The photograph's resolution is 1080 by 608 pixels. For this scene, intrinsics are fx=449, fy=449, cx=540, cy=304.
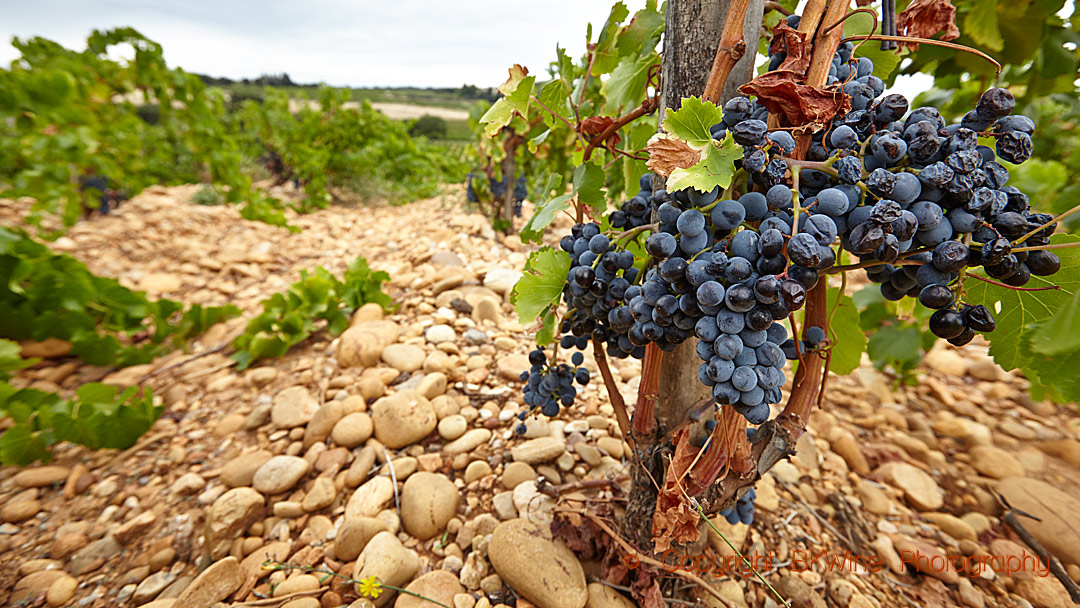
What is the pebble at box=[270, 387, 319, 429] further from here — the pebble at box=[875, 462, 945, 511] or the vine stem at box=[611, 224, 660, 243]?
the pebble at box=[875, 462, 945, 511]

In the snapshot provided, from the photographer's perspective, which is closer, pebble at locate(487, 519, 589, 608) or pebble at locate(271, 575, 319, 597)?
pebble at locate(487, 519, 589, 608)

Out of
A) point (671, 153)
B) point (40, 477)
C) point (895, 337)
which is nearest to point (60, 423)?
point (40, 477)

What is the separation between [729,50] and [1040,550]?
2.05m

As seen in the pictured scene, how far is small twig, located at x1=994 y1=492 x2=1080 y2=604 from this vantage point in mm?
1394

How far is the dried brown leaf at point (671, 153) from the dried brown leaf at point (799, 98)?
14cm

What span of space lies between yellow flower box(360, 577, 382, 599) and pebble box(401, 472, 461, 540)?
0.23 metres

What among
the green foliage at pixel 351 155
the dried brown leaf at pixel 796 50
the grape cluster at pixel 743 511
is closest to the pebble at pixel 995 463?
the grape cluster at pixel 743 511

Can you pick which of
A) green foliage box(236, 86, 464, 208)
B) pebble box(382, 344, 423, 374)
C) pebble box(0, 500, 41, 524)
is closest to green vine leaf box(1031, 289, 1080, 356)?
pebble box(382, 344, 423, 374)

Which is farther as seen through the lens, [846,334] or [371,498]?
[371,498]

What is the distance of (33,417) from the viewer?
Answer: 206cm

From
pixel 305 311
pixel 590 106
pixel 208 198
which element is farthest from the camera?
pixel 208 198

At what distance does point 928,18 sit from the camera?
0.89 m

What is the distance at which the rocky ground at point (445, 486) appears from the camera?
138 cm

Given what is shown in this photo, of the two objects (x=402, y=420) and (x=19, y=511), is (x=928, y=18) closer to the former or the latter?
(x=402, y=420)
